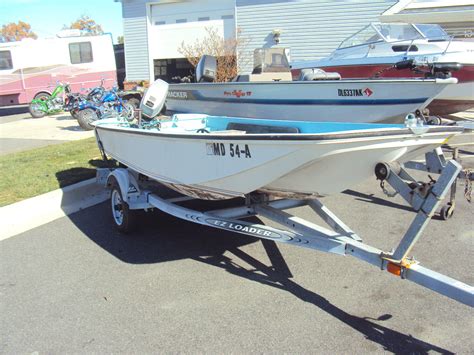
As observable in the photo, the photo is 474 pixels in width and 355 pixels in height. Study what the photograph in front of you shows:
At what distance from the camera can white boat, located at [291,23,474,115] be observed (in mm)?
8703

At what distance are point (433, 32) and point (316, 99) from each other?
15.9 feet

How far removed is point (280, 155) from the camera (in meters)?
3.26

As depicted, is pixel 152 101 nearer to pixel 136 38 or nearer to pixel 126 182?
pixel 126 182

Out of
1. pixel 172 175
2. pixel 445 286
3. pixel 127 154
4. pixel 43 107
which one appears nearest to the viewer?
pixel 445 286

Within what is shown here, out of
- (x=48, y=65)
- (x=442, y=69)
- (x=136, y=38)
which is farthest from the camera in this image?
(x=136, y=38)

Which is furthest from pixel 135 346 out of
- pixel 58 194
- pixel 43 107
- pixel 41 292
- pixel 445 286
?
pixel 43 107

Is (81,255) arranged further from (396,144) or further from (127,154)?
(396,144)

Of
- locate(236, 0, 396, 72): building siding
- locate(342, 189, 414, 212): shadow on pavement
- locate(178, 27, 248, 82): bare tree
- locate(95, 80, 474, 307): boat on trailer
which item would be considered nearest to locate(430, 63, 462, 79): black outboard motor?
locate(342, 189, 414, 212): shadow on pavement

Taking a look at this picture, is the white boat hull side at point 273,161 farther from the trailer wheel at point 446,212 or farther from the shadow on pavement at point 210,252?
the trailer wheel at point 446,212

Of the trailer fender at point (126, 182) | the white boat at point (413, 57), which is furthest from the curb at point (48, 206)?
the white boat at point (413, 57)

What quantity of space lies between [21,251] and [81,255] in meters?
0.68

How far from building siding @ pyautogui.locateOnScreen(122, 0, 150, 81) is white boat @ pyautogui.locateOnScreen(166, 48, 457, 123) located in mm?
13046

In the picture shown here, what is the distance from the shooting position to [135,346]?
3.03 meters

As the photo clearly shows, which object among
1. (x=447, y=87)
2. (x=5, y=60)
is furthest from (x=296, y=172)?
(x=5, y=60)
